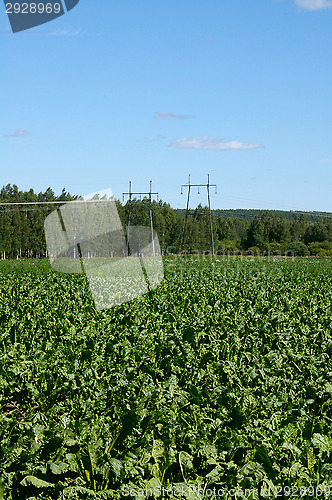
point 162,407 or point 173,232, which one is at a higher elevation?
point 173,232

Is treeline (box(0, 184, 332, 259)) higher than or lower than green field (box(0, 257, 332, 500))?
higher

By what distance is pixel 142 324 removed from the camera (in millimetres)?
10102

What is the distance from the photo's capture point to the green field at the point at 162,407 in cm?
438

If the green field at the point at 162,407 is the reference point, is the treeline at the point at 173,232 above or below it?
above

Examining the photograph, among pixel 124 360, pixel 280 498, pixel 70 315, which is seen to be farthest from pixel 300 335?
pixel 280 498

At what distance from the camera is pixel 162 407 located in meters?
5.54

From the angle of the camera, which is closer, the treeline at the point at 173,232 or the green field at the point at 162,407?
the green field at the point at 162,407

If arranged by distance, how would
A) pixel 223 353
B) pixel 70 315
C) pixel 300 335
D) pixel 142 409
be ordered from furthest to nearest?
pixel 70 315
pixel 300 335
pixel 223 353
pixel 142 409

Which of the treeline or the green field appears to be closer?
the green field

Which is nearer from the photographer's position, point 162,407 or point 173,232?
point 162,407

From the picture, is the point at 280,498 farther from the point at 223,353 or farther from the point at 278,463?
the point at 223,353

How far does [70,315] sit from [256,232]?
272 feet

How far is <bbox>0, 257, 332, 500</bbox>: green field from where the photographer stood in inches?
173

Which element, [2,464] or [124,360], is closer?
[2,464]
